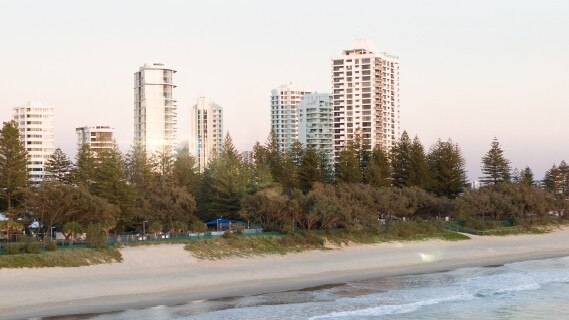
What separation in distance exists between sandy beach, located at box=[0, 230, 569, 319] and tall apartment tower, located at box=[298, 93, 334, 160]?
9450 cm

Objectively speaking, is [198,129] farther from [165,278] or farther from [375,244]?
[165,278]

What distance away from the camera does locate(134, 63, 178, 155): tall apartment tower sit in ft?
427

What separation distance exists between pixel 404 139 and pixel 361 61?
59481mm

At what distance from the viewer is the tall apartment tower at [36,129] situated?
133500 millimetres

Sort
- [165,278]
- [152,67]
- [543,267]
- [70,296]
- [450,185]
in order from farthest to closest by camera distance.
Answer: [152,67], [450,185], [543,267], [165,278], [70,296]

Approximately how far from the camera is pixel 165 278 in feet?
106

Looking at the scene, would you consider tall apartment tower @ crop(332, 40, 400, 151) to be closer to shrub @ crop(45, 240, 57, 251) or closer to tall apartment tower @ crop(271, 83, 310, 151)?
tall apartment tower @ crop(271, 83, 310, 151)

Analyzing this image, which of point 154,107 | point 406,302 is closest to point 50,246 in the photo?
point 406,302

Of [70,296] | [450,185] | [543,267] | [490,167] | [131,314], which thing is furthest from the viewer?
[490,167]

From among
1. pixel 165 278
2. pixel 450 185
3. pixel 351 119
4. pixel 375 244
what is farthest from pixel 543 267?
pixel 351 119

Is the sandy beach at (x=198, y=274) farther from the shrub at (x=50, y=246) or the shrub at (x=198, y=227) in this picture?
the shrub at (x=198, y=227)

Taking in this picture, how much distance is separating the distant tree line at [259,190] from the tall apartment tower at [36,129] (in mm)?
67260

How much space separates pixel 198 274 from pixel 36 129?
360 ft

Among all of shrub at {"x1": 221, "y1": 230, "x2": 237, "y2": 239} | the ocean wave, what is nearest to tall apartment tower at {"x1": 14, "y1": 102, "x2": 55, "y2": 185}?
shrub at {"x1": 221, "y1": 230, "x2": 237, "y2": 239}
